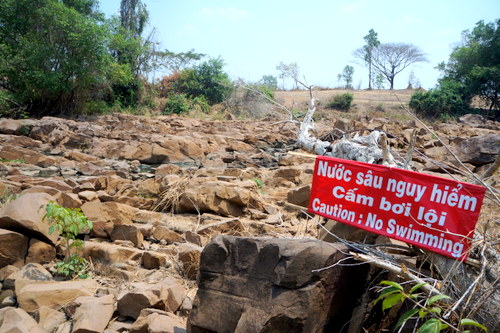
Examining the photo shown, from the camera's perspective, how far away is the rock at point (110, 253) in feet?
15.5

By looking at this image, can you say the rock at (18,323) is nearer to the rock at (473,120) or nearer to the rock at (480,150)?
the rock at (480,150)

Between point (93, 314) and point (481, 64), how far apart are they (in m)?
28.5

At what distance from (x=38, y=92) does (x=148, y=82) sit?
9207mm

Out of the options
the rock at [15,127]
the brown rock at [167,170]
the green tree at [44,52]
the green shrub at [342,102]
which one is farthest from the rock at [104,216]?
the green shrub at [342,102]

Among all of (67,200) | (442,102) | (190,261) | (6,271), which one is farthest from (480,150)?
(442,102)

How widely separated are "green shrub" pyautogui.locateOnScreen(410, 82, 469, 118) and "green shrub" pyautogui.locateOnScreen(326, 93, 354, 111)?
13.8 feet

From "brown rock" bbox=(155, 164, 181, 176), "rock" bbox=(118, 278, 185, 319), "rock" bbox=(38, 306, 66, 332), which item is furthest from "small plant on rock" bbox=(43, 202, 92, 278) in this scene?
"brown rock" bbox=(155, 164, 181, 176)

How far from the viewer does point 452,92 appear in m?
26.2

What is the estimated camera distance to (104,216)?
18.9 ft

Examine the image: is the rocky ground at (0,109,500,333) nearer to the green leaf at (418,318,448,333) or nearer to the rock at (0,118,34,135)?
the green leaf at (418,318,448,333)

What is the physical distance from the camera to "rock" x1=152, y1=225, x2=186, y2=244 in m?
5.63

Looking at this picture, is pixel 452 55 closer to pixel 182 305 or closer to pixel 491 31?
pixel 491 31

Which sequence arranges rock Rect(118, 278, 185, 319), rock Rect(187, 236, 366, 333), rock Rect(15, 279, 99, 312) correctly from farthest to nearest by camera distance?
rock Rect(15, 279, 99, 312), rock Rect(118, 278, 185, 319), rock Rect(187, 236, 366, 333)

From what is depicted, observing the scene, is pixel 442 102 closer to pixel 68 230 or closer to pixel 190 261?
pixel 190 261
